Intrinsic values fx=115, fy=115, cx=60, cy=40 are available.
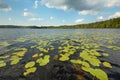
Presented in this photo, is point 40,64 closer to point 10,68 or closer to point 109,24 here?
point 10,68

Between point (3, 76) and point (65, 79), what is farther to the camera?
point (3, 76)

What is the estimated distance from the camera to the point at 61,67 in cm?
536

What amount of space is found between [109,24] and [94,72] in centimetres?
10632

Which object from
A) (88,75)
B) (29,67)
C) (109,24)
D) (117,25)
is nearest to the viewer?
(88,75)

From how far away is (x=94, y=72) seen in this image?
13.3 feet

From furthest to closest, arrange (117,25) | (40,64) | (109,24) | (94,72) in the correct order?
(109,24) < (117,25) < (40,64) < (94,72)

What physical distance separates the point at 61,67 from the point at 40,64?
3.39 ft

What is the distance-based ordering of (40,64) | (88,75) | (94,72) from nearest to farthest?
(94,72), (88,75), (40,64)

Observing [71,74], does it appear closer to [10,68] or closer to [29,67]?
[29,67]

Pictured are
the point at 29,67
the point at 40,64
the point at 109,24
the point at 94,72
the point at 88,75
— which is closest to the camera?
the point at 94,72

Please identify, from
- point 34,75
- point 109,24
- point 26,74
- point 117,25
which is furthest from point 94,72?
point 109,24

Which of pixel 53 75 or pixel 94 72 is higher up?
pixel 94 72

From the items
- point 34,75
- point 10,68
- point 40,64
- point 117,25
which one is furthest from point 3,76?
point 117,25

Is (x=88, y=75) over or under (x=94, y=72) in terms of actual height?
under
